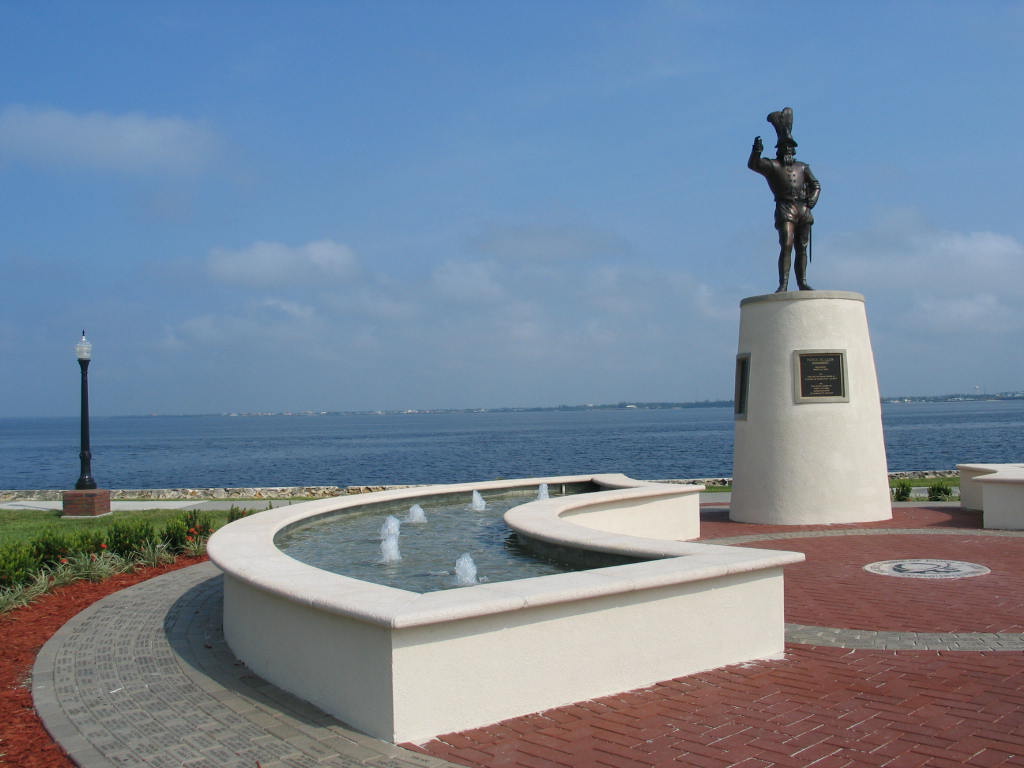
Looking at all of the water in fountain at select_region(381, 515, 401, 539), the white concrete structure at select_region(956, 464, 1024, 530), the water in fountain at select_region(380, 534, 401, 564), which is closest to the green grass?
the water in fountain at select_region(381, 515, 401, 539)

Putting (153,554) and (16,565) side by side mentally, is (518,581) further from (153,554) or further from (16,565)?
(153,554)

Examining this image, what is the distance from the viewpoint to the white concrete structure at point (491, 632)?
477cm

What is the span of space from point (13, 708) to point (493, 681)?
10.5ft

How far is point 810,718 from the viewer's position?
4984mm

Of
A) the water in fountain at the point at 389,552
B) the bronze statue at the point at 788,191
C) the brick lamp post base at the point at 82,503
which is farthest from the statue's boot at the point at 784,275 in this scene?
the brick lamp post base at the point at 82,503

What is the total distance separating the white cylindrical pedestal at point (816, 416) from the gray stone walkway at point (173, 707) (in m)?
9.24

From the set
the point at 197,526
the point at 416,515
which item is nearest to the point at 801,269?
the point at 416,515

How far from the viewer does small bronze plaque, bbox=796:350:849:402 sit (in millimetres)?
13781

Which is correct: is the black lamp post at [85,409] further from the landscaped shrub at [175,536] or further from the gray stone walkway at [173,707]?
the gray stone walkway at [173,707]

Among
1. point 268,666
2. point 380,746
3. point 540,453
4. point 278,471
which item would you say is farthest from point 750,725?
point 540,453

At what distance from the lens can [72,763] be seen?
15.2 feet

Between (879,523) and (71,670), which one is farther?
(879,523)

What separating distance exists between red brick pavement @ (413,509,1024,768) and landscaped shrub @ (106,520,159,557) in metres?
7.65

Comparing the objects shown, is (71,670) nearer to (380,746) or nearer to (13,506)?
(380,746)
